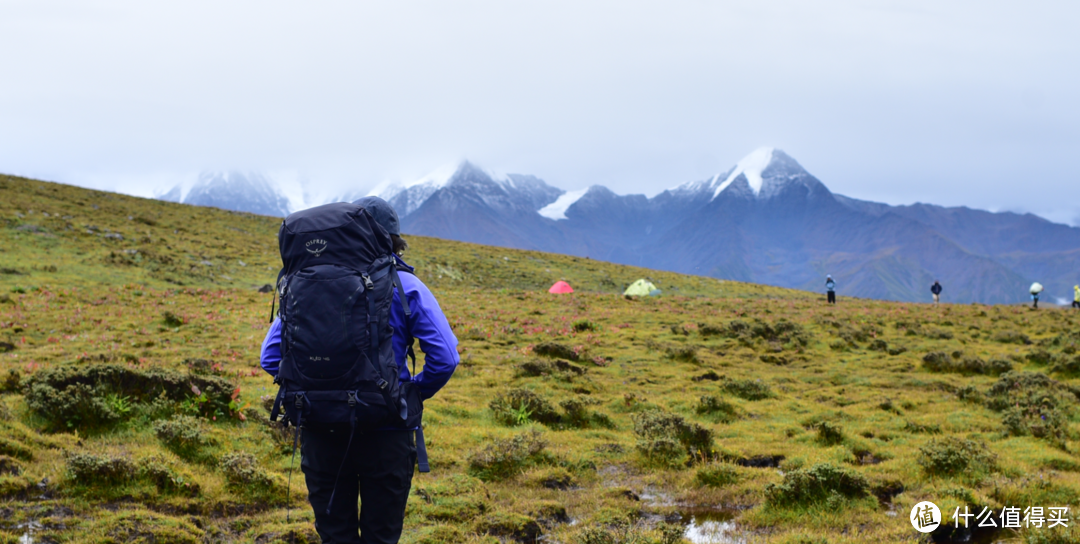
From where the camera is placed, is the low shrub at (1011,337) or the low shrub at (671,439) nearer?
the low shrub at (671,439)

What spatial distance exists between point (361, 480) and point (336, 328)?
1261 millimetres

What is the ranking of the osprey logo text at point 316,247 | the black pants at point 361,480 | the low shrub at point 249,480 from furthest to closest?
1. the low shrub at point 249,480
2. the black pants at point 361,480
3. the osprey logo text at point 316,247

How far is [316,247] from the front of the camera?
14.4ft

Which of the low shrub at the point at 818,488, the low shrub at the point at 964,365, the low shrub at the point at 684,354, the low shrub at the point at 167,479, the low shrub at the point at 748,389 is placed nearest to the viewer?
the low shrub at the point at 167,479

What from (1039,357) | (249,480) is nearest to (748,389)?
(249,480)

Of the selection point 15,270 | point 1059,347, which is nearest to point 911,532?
point 1059,347

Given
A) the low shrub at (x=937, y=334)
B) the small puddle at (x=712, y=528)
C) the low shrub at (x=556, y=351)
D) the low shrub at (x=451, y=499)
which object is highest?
the low shrub at (x=937, y=334)

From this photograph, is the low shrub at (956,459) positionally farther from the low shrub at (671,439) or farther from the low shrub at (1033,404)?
the low shrub at (671,439)

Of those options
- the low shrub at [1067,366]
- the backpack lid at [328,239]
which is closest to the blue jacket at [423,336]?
the backpack lid at [328,239]

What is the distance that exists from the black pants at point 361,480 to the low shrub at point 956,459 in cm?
878

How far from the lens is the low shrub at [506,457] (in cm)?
925

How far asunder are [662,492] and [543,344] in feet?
35.7

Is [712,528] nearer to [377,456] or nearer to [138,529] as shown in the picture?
[377,456]

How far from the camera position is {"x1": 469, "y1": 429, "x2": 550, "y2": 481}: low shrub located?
364 inches
